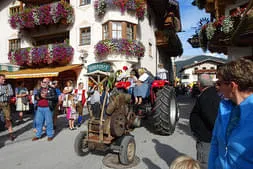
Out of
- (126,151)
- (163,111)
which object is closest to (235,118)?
(126,151)

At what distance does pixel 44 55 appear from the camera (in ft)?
43.2

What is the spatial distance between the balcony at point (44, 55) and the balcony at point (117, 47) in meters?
2.41

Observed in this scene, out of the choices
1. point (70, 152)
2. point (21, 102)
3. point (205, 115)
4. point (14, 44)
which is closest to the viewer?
point (205, 115)

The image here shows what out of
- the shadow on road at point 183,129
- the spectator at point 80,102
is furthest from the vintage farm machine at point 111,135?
the spectator at point 80,102

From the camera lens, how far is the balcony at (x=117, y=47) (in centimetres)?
1152

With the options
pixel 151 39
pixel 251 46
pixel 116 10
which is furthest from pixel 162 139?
pixel 151 39

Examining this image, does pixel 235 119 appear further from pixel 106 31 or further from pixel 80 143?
pixel 106 31

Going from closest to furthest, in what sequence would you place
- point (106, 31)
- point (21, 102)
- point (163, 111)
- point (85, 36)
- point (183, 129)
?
point (163, 111) < point (183, 129) < point (21, 102) < point (106, 31) < point (85, 36)

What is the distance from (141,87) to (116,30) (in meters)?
8.13

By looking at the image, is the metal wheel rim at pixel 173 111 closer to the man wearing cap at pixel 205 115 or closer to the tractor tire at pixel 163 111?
the tractor tire at pixel 163 111

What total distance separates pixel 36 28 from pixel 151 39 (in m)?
9.12

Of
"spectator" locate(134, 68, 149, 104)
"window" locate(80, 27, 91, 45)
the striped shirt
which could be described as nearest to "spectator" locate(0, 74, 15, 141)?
the striped shirt

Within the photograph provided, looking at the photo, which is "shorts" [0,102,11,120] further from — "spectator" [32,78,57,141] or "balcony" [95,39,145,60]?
"balcony" [95,39,145,60]

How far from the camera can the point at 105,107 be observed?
13.0 feet
